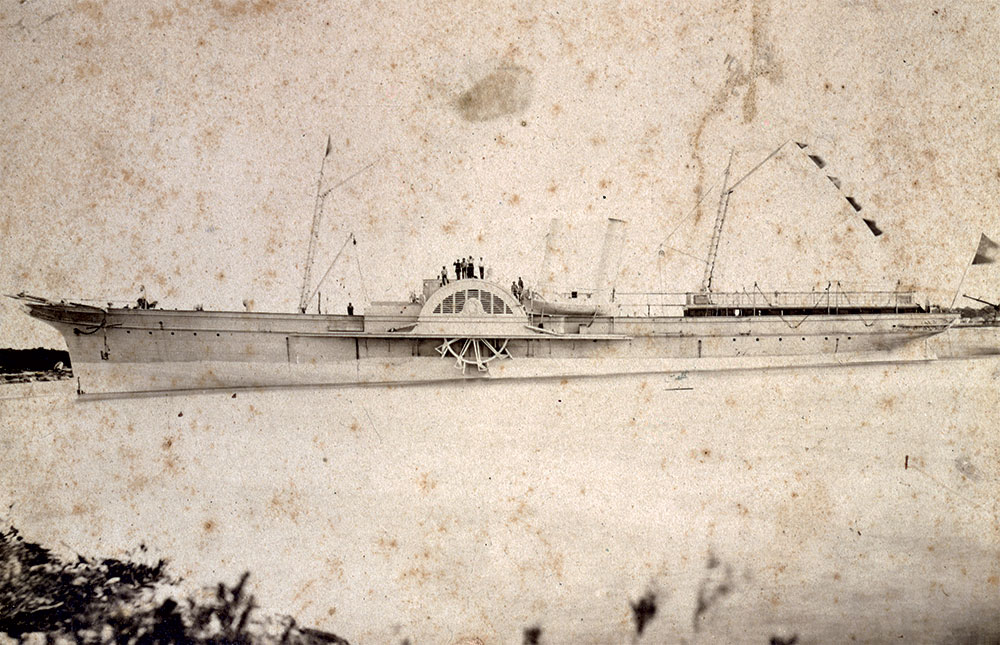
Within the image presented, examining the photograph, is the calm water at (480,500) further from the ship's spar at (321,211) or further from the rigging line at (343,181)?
the rigging line at (343,181)

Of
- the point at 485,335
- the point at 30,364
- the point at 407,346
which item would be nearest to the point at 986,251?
the point at 485,335

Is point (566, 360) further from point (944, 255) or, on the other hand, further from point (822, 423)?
point (944, 255)

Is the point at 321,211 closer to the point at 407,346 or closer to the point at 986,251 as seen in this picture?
the point at 407,346

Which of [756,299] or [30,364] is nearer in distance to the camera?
[30,364]

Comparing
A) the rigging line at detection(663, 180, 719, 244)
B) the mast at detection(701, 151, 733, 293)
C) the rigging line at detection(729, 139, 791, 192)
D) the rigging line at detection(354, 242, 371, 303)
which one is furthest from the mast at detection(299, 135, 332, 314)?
the rigging line at detection(729, 139, 791, 192)

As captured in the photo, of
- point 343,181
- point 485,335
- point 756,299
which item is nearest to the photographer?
point 343,181

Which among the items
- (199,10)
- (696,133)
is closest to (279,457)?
(199,10)
